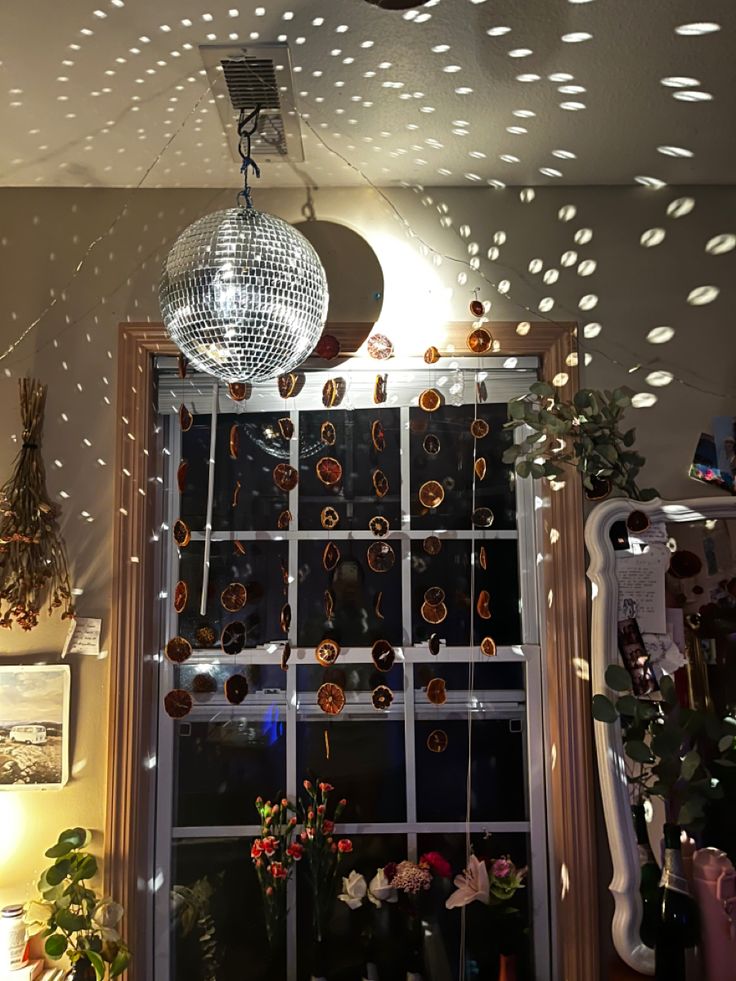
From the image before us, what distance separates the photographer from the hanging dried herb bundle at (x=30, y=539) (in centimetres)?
225

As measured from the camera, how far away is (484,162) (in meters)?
2.32

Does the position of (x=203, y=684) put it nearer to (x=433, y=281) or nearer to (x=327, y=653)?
(x=327, y=653)

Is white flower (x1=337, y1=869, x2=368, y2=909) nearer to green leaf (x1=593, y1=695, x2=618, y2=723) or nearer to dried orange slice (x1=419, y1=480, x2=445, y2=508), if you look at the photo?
green leaf (x1=593, y1=695, x2=618, y2=723)

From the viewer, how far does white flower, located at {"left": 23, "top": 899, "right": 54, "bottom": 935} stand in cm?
214

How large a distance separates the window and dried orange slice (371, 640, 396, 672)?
4 cm

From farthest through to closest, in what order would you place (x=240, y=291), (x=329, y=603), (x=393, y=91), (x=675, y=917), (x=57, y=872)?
(x=329, y=603) < (x=57, y=872) < (x=393, y=91) < (x=675, y=917) < (x=240, y=291)

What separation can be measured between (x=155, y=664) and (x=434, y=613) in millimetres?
836

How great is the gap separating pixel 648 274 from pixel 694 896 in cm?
169

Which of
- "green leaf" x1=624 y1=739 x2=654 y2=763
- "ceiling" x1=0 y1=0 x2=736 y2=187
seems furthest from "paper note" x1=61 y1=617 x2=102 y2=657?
"green leaf" x1=624 y1=739 x2=654 y2=763

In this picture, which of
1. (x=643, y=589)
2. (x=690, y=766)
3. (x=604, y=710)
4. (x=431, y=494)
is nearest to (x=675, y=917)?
(x=690, y=766)

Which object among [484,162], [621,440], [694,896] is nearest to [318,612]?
[621,440]

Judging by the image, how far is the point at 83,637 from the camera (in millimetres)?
2289

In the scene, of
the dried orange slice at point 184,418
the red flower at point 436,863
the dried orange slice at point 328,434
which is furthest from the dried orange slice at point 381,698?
the dried orange slice at point 184,418

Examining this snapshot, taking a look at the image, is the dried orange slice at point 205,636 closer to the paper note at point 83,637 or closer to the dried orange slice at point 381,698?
the paper note at point 83,637
